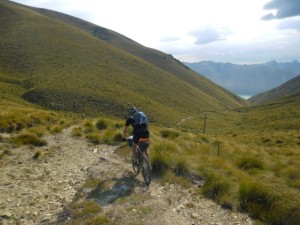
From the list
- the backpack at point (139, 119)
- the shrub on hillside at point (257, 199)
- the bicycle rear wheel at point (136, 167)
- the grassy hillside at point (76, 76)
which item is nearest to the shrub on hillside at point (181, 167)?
the bicycle rear wheel at point (136, 167)

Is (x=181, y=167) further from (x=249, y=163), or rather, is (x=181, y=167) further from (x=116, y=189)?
(x=249, y=163)

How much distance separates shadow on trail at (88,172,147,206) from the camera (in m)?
10.2

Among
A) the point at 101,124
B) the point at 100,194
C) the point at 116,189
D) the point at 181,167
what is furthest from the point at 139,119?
the point at 101,124

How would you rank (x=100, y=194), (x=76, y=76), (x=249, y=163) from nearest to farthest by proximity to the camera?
(x=100, y=194), (x=249, y=163), (x=76, y=76)

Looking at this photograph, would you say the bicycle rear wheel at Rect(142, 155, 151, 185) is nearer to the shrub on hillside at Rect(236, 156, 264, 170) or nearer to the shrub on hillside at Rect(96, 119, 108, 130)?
the shrub on hillside at Rect(236, 156, 264, 170)

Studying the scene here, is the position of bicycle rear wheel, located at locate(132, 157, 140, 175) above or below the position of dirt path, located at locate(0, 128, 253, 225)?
above

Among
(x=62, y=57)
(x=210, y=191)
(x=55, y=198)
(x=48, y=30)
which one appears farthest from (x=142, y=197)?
(x=48, y=30)

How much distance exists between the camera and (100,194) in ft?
35.1

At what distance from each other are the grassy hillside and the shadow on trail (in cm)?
5564

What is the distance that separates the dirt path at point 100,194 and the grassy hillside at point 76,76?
52.0 m

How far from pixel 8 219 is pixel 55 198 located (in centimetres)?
187

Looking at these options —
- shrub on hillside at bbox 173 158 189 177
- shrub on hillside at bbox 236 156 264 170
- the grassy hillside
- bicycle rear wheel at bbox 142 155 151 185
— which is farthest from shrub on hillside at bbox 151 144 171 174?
the grassy hillside

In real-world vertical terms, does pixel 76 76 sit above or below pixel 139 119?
above

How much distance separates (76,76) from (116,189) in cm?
8268
